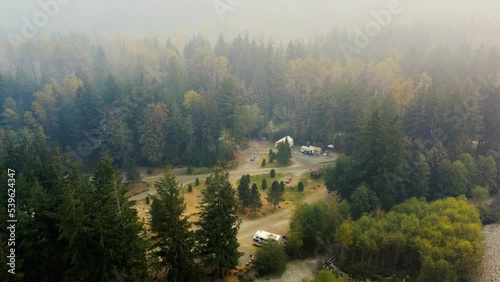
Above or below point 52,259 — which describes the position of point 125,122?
above

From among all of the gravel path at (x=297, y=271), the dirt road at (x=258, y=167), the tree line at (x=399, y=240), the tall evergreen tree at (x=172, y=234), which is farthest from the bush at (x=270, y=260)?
the dirt road at (x=258, y=167)

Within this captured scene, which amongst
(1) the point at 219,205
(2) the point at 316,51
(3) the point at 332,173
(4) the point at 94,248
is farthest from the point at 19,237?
(2) the point at 316,51

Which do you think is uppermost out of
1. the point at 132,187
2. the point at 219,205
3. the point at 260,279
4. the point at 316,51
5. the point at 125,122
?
the point at 316,51

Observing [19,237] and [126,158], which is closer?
[19,237]

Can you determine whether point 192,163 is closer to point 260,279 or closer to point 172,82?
point 172,82

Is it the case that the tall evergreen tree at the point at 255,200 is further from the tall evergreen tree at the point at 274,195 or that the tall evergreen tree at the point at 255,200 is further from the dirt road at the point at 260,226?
the tall evergreen tree at the point at 274,195

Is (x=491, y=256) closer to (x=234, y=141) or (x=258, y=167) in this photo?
(x=258, y=167)

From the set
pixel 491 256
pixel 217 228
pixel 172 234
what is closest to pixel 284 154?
pixel 491 256
